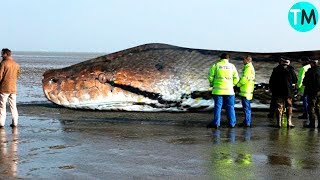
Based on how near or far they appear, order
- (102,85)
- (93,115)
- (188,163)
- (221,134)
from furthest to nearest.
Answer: (102,85)
(93,115)
(221,134)
(188,163)

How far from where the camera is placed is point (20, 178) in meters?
6.24

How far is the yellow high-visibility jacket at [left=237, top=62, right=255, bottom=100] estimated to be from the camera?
12.0 metres

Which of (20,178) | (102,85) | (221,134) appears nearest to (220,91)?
(221,134)

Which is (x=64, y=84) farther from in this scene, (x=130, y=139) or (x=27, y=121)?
(x=130, y=139)

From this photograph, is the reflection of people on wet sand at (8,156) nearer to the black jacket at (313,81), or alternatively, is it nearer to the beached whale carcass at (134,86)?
the beached whale carcass at (134,86)

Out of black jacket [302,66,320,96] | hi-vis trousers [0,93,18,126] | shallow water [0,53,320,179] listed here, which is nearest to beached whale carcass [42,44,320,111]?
shallow water [0,53,320,179]

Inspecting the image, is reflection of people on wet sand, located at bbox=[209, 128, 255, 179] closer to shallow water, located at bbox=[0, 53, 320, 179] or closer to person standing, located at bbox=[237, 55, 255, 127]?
shallow water, located at bbox=[0, 53, 320, 179]

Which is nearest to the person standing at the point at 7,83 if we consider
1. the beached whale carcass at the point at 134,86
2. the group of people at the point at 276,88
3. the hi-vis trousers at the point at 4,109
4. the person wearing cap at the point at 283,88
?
the hi-vis trousers at the point at 4,109

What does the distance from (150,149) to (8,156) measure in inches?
85.8

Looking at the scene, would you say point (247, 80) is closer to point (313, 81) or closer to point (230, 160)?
point (313, 81)

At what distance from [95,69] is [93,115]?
6.29 feet

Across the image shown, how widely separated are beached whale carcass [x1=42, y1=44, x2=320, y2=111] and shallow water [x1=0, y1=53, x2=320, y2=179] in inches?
57.8

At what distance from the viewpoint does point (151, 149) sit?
27.7ft

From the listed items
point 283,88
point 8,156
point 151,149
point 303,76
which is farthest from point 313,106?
point 8,156
